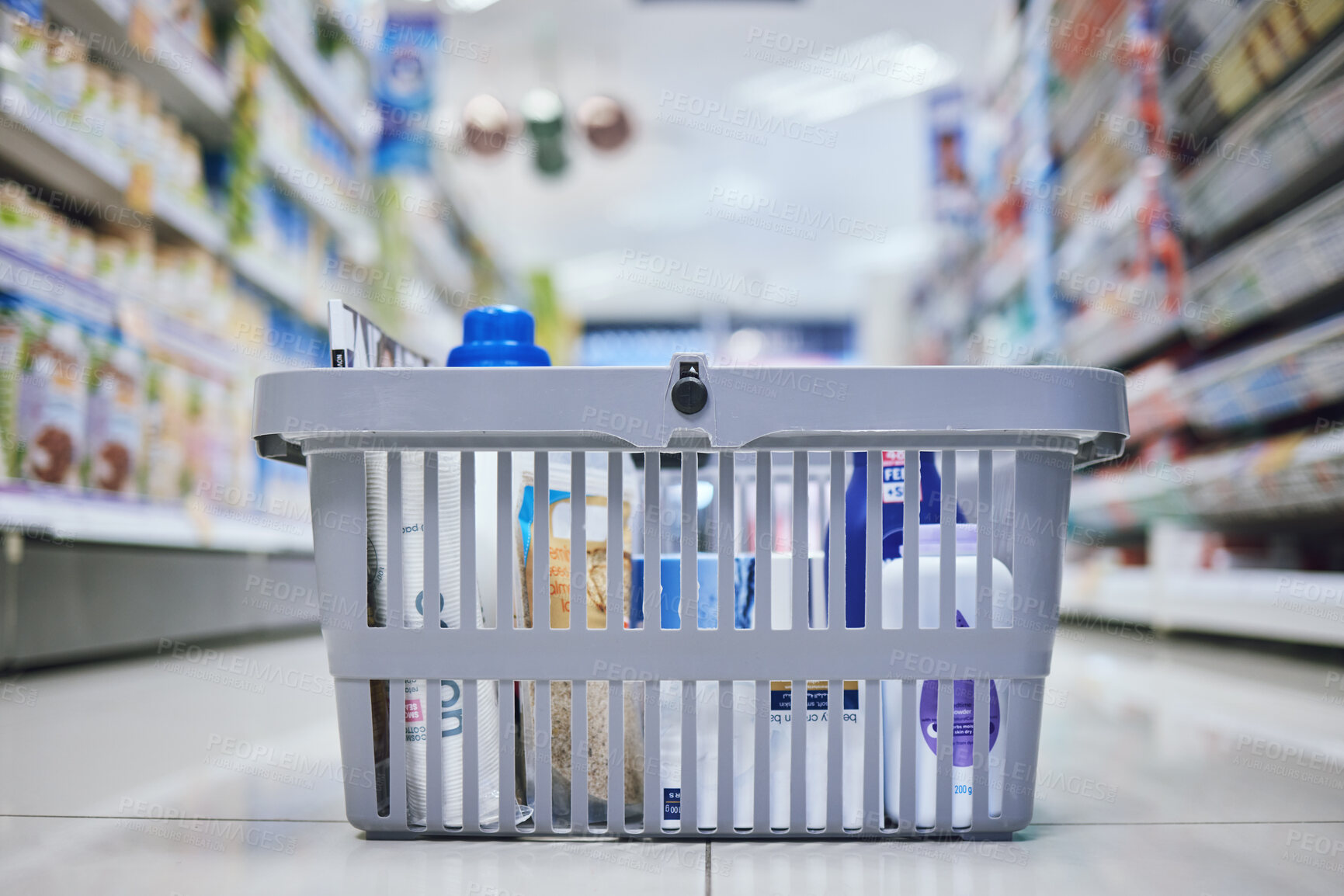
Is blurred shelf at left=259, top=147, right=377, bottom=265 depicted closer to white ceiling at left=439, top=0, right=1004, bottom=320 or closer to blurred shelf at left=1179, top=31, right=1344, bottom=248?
white ceiling at left=439, top=0, right=1004, bottom=320

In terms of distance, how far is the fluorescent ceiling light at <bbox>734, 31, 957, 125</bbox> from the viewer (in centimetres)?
618

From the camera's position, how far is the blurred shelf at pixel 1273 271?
213 cm

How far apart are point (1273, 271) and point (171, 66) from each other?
2.82 meters

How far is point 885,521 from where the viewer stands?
2.74ft

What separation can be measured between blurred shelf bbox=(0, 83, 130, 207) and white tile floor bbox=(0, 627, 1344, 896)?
118cm

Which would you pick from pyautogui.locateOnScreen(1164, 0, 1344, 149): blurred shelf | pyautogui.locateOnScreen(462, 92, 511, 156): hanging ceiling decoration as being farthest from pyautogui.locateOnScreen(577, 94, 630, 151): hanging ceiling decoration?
pyautogui.locateOnScreen(1164, 0, 1344, 149): blurred shelf

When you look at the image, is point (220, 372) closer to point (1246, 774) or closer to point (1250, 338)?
point (1246, 774)

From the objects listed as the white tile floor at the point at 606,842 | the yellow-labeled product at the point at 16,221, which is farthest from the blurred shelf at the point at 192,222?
the white tile floor at the point at 606,842

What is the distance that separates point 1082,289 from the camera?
3725mm

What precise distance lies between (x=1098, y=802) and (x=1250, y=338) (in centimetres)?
254

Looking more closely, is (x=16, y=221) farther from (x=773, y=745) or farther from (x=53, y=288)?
(x=773, y=745)

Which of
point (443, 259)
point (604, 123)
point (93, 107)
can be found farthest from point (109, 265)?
point (604, 123)

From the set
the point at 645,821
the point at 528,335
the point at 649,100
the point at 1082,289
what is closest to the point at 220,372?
the point at 528,335

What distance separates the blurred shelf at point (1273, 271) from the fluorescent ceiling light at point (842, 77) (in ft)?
12.4
